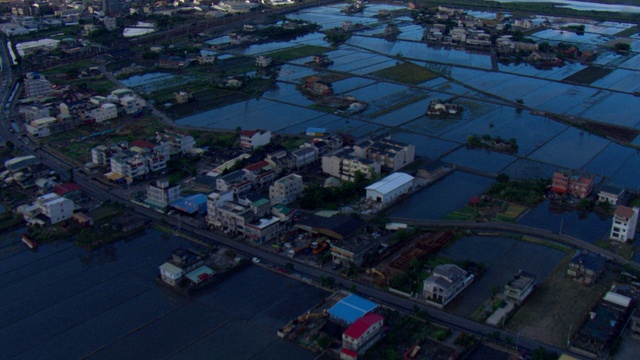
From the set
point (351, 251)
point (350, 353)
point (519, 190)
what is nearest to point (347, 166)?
point (519, 190)

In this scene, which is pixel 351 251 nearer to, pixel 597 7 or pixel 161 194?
pixel 161 194

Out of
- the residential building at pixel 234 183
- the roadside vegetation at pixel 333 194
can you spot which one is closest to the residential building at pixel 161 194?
the residential building at pixel 234 183

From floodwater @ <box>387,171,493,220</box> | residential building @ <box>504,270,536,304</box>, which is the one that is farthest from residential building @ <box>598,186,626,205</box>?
residential building @ <box>504,270,536,304</box>

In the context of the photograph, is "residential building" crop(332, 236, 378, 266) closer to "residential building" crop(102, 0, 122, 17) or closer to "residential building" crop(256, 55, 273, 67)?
"residential building" crop(256, 55, 273, 67)

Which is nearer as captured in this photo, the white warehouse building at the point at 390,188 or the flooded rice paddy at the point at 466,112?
the white warehouse building at the point at 390,188

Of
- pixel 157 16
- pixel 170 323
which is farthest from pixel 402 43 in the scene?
pixel 170 323

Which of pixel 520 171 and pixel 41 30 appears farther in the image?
pixel 41 30

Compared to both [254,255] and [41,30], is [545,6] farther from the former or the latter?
[254,255]

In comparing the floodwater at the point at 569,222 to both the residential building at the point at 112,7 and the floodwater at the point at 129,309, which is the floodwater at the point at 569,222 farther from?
the residential building at the point at 112,7
